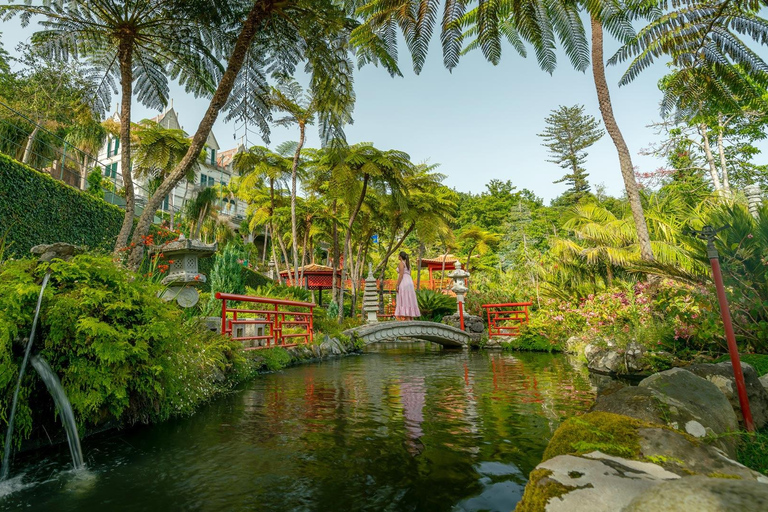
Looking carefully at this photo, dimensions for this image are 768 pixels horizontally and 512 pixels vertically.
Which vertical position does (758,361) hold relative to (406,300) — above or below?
below

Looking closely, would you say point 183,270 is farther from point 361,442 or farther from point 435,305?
point 435,305

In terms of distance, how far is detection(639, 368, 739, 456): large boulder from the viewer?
282 centimetres

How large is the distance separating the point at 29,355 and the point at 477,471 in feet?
12.7

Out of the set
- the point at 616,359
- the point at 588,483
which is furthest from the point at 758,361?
the point at 588,483

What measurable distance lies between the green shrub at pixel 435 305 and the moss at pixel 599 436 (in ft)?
60.4

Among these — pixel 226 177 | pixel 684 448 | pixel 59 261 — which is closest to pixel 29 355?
pixel 59 261

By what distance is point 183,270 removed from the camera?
7828mm

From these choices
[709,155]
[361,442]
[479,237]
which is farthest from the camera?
[479,237]

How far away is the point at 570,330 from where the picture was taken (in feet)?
43.9

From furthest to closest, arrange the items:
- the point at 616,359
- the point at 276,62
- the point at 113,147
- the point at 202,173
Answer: the point at 202,173
the point at 113,147
the point at 276,62
the point at 616,359

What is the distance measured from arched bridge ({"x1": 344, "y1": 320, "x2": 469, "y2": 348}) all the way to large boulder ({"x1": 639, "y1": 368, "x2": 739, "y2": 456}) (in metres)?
11.3

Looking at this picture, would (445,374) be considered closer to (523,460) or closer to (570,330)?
(523,460)

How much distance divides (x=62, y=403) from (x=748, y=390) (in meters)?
6.02

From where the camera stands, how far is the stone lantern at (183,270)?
7.56 metres
